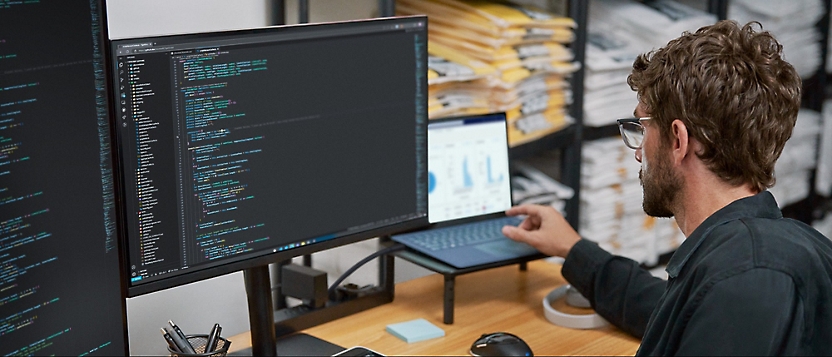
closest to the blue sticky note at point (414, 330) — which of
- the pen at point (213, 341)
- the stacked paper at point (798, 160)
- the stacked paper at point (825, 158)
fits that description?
the pen at point (213, 341)

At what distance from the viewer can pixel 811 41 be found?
3059 mm

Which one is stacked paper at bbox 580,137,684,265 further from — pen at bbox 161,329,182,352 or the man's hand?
pen at bbox 161,329,182,352

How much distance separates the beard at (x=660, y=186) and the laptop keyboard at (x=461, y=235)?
0.55 metres

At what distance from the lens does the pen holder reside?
1.23m

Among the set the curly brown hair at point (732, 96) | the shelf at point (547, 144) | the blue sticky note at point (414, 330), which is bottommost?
the blue sticky note at point (414, 330)

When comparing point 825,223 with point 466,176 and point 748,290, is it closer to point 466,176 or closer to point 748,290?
point 466,176

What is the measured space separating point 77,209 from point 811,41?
108 inches

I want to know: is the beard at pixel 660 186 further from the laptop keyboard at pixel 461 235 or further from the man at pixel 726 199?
the laptop keyboard at pixel 461 235

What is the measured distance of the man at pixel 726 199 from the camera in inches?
37.1

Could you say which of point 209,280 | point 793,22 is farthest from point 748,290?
point 793,22

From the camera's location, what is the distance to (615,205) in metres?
2.48

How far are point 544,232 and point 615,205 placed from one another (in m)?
0.81

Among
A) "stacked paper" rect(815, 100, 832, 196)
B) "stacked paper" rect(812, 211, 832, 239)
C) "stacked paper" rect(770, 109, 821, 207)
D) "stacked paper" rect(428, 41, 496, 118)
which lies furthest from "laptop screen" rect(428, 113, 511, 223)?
"stacked paper" rect(812, 211, 832, 239)

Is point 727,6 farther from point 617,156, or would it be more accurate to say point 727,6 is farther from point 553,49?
point 553,49
